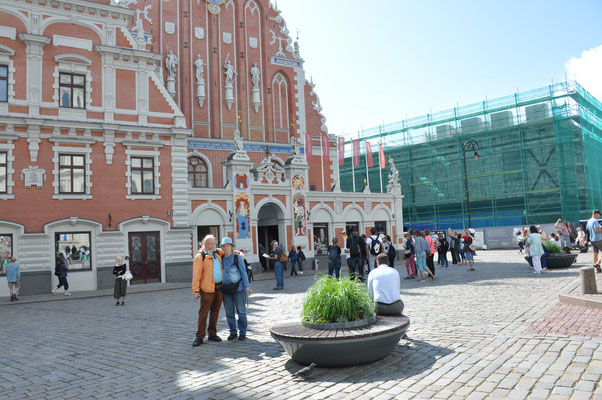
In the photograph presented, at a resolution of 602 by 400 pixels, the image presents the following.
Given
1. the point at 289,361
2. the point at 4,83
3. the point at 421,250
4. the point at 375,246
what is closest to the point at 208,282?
the point at 289,361

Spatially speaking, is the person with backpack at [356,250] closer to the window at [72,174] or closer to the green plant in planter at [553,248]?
the green plant in planter at [553,248]

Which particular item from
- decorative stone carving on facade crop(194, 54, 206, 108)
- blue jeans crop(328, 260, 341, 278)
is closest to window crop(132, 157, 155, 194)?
decorative stone carving on facade crop(194, 54, 206, 108)

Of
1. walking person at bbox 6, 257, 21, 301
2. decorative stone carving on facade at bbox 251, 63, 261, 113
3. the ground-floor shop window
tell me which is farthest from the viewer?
decorative stone carving on facade at bbox 251, 63, 261, 113

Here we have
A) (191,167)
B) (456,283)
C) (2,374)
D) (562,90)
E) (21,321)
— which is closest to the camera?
(2,374)

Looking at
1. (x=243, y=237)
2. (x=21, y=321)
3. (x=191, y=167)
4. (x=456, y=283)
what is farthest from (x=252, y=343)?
(x=191, y=167)

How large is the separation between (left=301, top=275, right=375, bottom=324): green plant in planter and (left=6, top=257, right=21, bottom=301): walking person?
49.4 feet

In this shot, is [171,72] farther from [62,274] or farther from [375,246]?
[375,246]

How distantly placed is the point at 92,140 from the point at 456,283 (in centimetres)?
1610

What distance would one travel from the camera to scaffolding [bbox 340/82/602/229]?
36.5 metres

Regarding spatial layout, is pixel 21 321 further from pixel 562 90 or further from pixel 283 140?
pixel 562 90

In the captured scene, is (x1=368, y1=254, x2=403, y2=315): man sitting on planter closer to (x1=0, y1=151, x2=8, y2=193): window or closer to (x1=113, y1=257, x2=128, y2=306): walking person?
(x1=113, y1=257, x2=128, y2=306): walking person

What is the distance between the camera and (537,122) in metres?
37.5

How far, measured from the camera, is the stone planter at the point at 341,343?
5770 mm

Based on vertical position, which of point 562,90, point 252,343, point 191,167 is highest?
point 562,90
